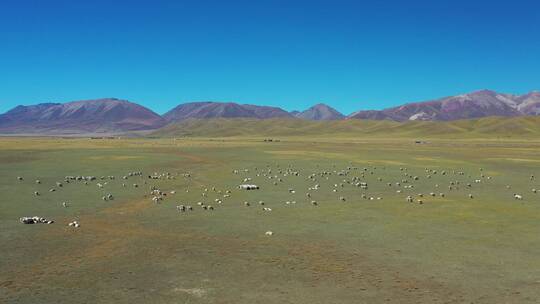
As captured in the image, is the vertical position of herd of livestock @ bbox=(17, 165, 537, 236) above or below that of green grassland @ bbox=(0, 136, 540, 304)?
above

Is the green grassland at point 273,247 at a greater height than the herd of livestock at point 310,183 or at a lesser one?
lesser

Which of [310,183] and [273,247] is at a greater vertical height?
[310,183]

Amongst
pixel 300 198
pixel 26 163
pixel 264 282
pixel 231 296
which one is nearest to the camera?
pixel 231 296

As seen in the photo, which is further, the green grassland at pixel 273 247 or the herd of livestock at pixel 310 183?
the herd of livestock at pixel 310 183

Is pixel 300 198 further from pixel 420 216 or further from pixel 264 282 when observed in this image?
pixel 264 282

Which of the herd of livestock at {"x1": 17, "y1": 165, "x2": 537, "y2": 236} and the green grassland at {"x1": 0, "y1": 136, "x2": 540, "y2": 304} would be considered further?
the herd of livestock at {"x1": 17, "y1": 165, "x2": 537, "y2": 236}

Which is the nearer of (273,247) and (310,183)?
(273,247)

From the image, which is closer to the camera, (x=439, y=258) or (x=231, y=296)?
(x=231, y=296)

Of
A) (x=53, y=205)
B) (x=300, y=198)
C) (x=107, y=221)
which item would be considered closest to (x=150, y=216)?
(x=107, y=221)
